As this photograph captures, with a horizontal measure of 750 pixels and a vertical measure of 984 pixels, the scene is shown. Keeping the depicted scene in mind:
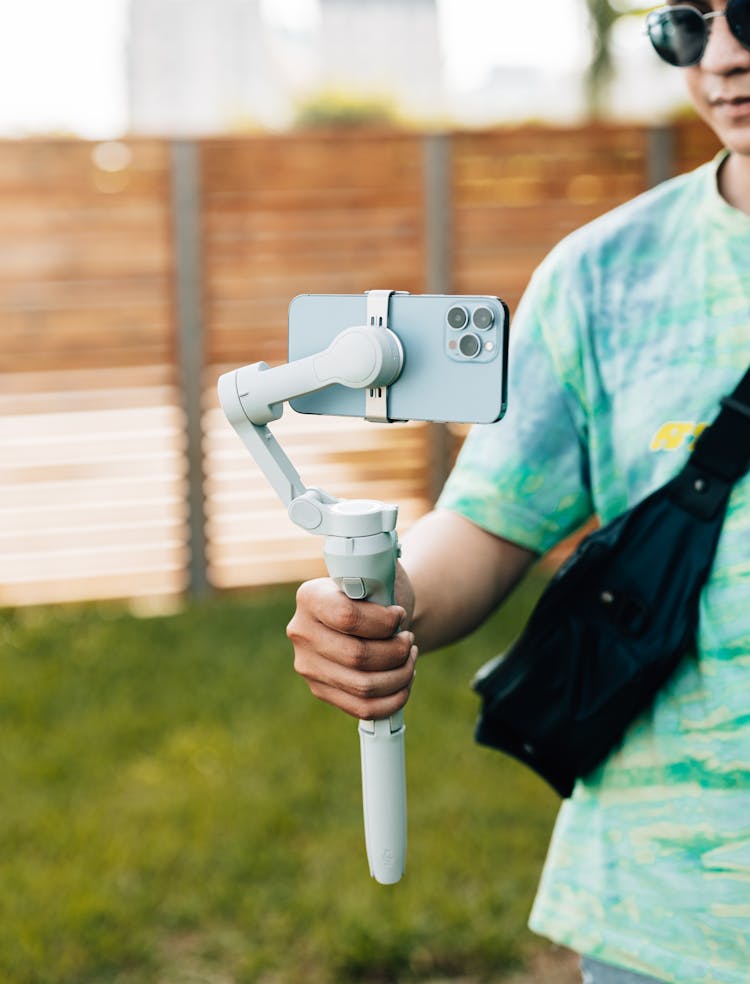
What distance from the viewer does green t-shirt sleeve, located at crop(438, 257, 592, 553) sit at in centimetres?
138

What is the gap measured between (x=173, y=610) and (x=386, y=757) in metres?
4.47

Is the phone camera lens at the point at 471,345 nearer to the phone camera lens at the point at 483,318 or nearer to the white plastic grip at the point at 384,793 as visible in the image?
the phone camera lens at the point at 483,318

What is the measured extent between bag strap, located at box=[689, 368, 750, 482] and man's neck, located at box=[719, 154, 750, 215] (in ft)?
0.64

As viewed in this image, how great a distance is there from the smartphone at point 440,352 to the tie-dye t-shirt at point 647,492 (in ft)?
1.09

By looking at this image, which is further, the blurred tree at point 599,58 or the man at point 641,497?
the blurred tree at point 599,58

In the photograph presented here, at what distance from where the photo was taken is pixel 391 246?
Result: 5.57m

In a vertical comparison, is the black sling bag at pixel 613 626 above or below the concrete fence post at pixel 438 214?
below

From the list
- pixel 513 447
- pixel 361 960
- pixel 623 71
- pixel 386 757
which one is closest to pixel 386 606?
pixel 386 757

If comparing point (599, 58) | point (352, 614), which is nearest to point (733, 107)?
point (352, 614)

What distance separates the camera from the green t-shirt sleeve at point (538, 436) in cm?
138

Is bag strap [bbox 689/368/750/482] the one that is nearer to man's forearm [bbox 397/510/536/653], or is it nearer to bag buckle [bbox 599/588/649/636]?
bag buckle [bbox 599/588/649/636]

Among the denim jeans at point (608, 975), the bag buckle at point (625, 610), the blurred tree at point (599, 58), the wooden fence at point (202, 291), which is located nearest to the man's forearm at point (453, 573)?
the bag buckle at point (625, 610)

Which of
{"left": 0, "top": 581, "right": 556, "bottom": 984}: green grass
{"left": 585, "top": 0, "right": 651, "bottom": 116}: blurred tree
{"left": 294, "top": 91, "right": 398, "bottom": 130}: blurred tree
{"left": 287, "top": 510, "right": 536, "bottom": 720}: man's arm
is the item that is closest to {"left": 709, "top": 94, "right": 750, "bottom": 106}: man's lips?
{"left": 287, "top": 510, "right": 536, "bottom": 720}: man's arm

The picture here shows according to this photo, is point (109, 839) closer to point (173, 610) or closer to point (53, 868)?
point (53, 868)
